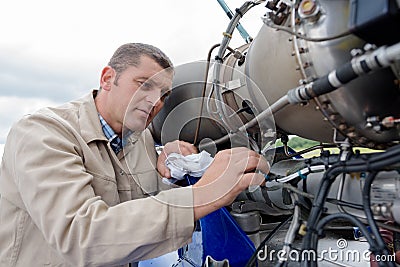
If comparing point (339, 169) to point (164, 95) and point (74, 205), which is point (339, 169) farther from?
point (164, 95)

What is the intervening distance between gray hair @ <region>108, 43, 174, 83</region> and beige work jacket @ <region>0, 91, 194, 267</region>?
0.21 meters

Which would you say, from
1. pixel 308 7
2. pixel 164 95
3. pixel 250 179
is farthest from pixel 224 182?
pixel 164 95

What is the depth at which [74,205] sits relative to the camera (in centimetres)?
81

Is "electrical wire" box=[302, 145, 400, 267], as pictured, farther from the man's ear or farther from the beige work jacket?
the man's ear

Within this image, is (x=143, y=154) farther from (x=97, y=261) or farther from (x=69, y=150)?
(x=97, y=261)

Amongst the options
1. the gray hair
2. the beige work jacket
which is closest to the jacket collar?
the beige work jacket

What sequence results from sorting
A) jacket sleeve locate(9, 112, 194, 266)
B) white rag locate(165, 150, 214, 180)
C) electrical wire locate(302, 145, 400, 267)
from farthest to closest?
white rag locate(165, 150, 214, 180), jacket sleeve locate(9, 112, 194, 266), electrical wire locate(302, 145, 400, 267)

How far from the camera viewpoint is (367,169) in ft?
2.16

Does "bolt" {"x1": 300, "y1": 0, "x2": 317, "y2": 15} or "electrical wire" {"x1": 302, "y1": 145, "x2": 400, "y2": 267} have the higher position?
"bolt" {"x1": 300, "y1": 0, "x2": 317, "y2": 15}

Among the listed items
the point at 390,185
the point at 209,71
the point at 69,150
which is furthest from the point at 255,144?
the point at 69,150

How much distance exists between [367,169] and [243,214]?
604 millimetres

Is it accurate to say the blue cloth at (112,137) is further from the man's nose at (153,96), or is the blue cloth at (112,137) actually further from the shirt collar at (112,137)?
the man's nose at (153,96)

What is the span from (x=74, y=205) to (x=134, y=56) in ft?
1.99

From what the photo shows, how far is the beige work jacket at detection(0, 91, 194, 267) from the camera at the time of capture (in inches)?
31.3
